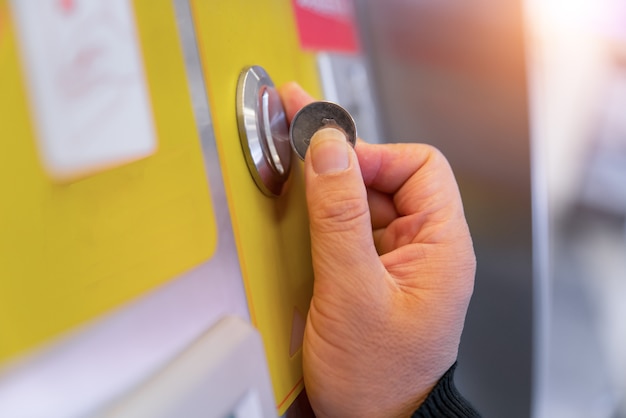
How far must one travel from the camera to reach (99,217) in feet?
0.85

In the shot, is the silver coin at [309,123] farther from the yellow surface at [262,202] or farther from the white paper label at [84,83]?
the white paper label at [84,83]

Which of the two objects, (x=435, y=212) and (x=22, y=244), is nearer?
(x=22, y=244)

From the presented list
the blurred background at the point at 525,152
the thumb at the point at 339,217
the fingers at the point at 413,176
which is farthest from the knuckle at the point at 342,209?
the blurred background at the point at 525,152

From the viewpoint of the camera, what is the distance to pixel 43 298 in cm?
23

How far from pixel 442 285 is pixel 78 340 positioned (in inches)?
12.0

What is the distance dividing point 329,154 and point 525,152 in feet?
1.23

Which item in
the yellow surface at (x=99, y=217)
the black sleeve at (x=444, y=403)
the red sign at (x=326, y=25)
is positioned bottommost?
the black sleeve at (x=444, y=403)

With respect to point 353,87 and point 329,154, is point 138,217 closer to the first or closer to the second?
point 329,154

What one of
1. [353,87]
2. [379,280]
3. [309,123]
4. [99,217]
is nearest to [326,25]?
[353,87]

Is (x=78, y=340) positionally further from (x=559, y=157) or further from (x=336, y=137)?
(x=559, y=157)

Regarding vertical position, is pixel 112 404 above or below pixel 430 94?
below

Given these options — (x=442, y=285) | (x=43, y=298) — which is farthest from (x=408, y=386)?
(x=43, y=298)

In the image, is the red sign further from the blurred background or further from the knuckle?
the knuckle

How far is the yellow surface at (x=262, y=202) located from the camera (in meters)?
0.37
